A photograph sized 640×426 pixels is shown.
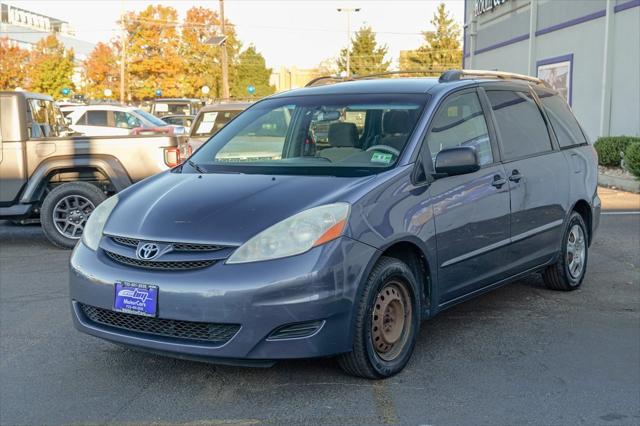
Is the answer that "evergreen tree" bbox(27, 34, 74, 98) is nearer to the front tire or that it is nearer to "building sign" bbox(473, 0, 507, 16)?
"building sign" bbox(473, 0, 507, 16)

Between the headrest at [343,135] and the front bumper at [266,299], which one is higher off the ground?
the headrest at [343,135]

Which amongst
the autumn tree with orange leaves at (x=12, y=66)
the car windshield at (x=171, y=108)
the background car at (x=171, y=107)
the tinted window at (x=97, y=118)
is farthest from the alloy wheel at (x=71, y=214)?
the autumn tree with orange leaves at (x=12, y=66)

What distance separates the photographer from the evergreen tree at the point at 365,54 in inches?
2938

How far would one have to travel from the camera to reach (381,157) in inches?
190

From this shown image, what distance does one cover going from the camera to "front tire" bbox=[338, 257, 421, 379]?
4.17 m

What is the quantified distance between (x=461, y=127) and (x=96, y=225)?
252cm


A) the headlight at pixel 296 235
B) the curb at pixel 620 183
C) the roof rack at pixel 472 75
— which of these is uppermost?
the roof rack at pixel 472 75

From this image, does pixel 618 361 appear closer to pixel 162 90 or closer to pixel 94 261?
pixel 94 261

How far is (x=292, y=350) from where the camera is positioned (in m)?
3.96

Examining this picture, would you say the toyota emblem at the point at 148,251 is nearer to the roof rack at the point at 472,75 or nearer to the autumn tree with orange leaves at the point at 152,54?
the roof rack at the point at 472,75

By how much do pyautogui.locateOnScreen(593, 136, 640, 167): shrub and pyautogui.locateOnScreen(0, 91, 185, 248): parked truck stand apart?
34.1 feet

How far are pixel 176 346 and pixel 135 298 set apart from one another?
1.11 ft

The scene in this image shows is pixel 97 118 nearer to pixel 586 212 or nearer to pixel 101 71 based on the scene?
pixel 586 212

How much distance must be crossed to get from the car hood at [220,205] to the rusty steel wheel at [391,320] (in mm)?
643
